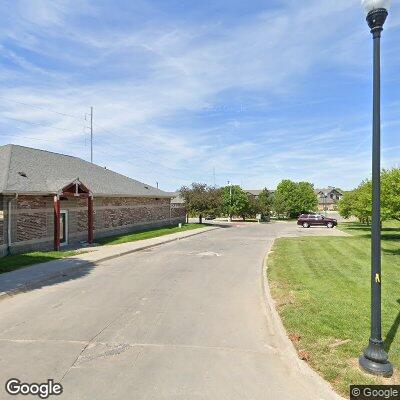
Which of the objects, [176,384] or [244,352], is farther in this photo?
[244,352]

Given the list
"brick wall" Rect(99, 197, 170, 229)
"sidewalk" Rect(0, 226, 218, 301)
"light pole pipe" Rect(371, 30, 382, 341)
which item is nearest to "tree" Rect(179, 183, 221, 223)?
"brick wall" Rect(99, 197, 170, 229)

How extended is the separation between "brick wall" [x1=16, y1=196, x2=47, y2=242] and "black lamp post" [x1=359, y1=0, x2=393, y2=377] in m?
17.5

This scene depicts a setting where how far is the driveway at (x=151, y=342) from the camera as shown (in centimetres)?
530

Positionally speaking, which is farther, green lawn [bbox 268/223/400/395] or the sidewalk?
the sidewalk

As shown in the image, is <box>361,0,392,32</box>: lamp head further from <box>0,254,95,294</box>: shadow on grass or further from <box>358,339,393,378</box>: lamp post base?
<box>0,254,95,294</box>: shadow on grass

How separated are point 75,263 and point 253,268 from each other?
26.1 feet

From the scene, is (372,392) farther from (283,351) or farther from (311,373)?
(283,351)

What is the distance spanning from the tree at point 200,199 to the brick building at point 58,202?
36.4 ft

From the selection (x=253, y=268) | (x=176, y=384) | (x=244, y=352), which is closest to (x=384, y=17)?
(x=244, y=352)

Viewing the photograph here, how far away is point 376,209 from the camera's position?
5691 mm

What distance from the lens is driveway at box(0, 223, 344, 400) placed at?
530 centimetres

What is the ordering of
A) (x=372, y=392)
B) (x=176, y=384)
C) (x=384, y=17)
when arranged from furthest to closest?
1. (x=384, y=17)
2. (x=176, y=384)
3. (x=372, y=392)

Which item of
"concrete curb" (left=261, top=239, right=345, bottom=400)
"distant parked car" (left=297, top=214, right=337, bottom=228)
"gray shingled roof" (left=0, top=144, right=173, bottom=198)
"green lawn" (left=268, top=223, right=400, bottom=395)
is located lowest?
"concrete curb" (left=261, top=239, right=345, bottom=400)

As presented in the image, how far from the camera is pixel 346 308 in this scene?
8695mm
